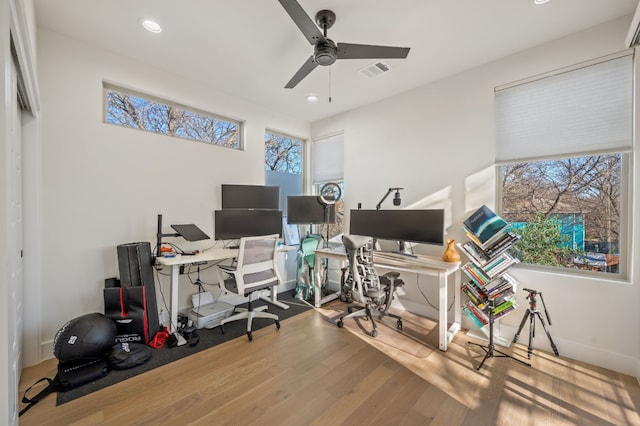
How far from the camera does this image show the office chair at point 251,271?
102 inches

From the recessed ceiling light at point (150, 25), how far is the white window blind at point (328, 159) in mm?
2643

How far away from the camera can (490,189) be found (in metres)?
2.64

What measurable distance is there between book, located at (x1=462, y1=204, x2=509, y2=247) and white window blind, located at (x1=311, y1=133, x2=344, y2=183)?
208 cm

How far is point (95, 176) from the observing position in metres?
2.47

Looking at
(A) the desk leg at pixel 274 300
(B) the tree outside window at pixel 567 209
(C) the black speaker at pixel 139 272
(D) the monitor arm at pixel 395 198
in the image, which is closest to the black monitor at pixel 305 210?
(D) the monitor arm at pixel 395 198

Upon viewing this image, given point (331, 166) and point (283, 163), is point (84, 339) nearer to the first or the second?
point (283, 163)

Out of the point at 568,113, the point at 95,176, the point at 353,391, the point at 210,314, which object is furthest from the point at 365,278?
the point at 95,176

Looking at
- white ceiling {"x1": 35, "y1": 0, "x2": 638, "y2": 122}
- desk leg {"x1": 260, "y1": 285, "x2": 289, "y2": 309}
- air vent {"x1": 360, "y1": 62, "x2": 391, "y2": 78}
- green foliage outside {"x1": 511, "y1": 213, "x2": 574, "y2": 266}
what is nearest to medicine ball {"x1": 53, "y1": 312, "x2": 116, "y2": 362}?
desk leg {"x1": 260, "y1": 285, "x2": 289, "y2": 309}

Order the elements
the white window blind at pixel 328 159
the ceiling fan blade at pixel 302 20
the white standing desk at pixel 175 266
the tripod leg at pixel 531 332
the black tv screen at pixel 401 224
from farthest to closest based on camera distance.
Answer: the white window blind at pixel 328 159 < the black tv screen at pixel 401 224 < the white standing desk at pixel 175 266 < the tripod leg at pixel 531 332 < the ceiling fan blade at pixel 302 20

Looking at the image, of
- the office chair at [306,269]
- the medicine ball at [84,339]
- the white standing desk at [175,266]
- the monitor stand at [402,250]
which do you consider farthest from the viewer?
the office chair at [306,269]

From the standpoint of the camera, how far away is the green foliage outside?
238cm

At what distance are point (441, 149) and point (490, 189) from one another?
0.71 metres

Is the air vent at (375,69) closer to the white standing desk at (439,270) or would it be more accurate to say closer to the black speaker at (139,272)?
the white standing desk at (439,270)

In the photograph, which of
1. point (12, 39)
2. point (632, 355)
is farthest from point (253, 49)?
point (632, 355)
